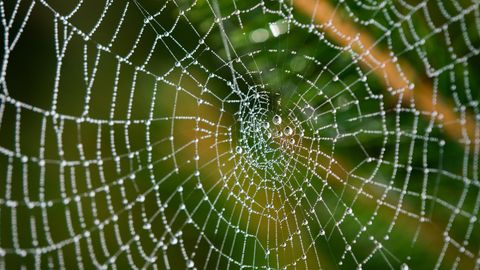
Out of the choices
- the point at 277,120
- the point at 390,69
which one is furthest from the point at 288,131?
the point at 390,69

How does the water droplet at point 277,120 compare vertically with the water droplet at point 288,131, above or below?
above

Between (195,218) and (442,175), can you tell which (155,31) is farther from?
(442,175)

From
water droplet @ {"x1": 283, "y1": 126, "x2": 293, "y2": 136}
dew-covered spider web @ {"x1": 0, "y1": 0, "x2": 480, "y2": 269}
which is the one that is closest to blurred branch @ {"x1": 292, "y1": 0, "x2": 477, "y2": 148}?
dew-covered spider web @ {"x1": 0, "y1": 0, "x2": 480, "y2": 269}

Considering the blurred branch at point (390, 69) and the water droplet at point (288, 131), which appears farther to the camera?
the water droplet at point (288, 131)

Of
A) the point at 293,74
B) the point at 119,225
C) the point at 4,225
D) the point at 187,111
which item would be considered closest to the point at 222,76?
the point at 187,111

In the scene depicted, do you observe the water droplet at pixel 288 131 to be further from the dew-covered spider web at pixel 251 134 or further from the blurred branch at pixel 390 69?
the blurred branch at pixel 390 69

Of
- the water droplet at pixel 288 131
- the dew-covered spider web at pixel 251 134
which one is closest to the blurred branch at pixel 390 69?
the dew-covered spider web at pixel 251 134

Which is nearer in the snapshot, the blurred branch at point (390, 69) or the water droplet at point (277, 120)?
the blurred branch at point (390, 69)

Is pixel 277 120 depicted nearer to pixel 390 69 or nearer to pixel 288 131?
pixel 288 131
